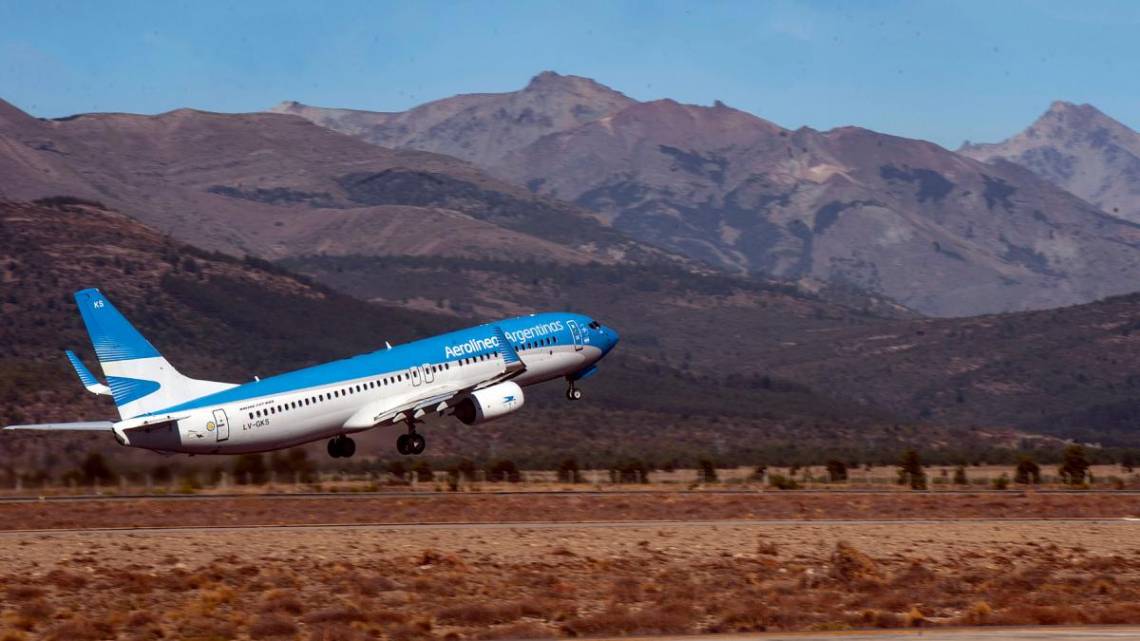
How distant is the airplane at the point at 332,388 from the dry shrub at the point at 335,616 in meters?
24.4

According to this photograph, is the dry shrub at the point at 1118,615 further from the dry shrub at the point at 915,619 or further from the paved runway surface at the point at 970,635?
the dry shrub at the point at 915,619

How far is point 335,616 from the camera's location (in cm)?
3894

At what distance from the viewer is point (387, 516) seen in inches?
2281

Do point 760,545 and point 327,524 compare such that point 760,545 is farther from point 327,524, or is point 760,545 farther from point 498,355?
point 498,355

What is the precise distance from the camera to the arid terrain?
129 ft

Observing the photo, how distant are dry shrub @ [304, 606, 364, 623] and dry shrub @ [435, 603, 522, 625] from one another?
2.01 metres

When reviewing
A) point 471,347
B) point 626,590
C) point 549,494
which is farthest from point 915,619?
point 471,347

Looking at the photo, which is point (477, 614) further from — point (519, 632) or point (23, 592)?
point (23, 592)

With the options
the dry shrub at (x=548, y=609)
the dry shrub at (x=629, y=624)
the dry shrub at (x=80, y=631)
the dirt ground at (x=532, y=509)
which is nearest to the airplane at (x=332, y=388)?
the dirt ground at (x=532, y=509)

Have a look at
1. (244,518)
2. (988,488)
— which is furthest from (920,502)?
(244,518)

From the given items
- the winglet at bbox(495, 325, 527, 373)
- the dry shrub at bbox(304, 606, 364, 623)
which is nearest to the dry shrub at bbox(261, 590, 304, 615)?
the dry shrub at bbox(304, 606, 364, 623)

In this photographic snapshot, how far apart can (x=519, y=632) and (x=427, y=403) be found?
113 ft

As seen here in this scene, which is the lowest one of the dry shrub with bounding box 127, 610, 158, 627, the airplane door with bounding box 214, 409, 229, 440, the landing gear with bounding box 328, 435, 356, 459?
the dry shrub with bounding box 127, 610, 158, 627

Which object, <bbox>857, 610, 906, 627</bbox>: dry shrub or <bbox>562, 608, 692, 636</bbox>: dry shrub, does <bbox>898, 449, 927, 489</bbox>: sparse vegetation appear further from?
<bbox>562, 608, 692, 636</bbox>: dry shrub
